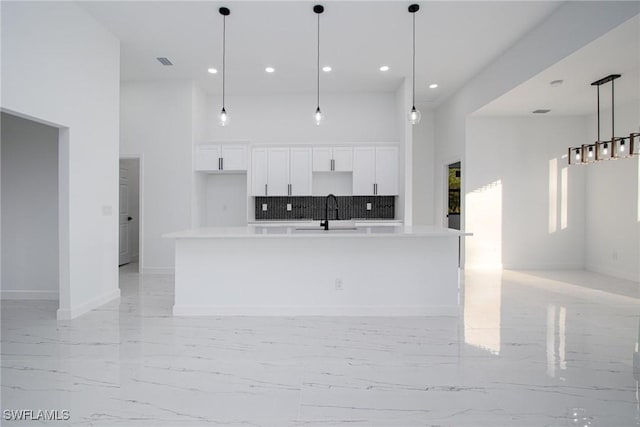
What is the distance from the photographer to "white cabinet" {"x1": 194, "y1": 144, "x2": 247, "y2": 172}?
6.34m

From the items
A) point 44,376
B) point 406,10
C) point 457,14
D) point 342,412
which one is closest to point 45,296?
point 44,376

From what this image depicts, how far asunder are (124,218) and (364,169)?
5.13m

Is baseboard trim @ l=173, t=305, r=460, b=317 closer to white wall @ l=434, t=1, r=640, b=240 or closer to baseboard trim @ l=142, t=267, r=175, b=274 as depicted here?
baseboard trim @ l=142, t=267, r=175, b=274

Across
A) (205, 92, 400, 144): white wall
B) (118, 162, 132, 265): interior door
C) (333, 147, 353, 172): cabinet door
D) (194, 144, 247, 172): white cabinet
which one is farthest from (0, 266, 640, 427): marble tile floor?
(205, 92, 400, 144): white wall

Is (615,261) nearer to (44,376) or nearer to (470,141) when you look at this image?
(470,141)

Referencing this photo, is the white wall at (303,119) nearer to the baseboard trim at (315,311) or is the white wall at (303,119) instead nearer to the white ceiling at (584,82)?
the white ceiling at (584,82)

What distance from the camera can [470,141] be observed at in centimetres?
664

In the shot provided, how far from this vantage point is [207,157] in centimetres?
635

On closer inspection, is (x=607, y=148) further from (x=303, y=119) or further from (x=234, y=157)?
A: (x=234, y=157)

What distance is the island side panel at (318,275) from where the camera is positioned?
3869 mm

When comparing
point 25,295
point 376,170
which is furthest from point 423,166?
point 25,295

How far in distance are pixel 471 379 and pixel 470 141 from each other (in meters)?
5.23

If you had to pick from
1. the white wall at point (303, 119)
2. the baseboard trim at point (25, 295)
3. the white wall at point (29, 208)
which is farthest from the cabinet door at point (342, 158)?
the baseboard trim at point (25, 295)

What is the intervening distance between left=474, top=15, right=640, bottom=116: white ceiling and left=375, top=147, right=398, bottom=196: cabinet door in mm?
1718
